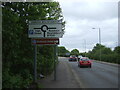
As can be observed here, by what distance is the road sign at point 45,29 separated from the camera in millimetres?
11764

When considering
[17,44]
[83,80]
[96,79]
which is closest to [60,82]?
[83,80]

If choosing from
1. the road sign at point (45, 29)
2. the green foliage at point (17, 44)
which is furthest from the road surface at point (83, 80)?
the road sign at point (45, 29)

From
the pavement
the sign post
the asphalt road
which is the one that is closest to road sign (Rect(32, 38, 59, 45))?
the sign post

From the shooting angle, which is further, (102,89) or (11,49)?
(102,89)

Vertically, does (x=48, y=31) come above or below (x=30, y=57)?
above

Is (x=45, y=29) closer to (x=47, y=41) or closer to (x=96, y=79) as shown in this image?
(x=47, y=41)

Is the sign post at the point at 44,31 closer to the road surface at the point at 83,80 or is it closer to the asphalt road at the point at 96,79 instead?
the road surface at the point at 83,80

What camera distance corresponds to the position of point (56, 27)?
1289cm

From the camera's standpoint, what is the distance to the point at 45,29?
12539 millimetres

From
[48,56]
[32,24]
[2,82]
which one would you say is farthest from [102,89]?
[48,56]

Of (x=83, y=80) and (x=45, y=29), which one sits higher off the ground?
(x=45, y=29)

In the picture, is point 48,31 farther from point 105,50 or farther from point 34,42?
point 105,50

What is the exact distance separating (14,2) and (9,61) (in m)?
3.31

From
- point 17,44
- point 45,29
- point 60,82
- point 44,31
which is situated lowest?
point 60,82
